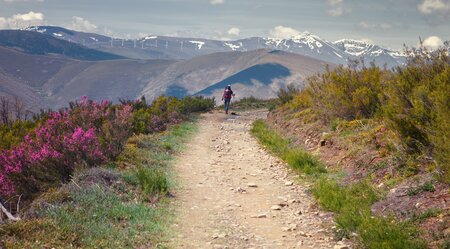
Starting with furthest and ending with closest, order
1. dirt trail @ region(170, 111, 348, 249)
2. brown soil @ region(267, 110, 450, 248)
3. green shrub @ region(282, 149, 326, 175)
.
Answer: green shrub @ region(282, 149, 326, 175), dirt trail @ region(170, 111, 348, 249), brown soil @ region(267, 110, 450, 248)

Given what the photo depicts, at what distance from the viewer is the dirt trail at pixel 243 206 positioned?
7.41 metres

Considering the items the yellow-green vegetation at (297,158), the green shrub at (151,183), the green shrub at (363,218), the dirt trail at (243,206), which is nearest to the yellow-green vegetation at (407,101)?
the green shrub at (363,218)

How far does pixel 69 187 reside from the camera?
8891mm

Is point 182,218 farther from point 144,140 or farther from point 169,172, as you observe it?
point 144,140

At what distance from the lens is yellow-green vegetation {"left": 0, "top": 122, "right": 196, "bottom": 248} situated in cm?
600

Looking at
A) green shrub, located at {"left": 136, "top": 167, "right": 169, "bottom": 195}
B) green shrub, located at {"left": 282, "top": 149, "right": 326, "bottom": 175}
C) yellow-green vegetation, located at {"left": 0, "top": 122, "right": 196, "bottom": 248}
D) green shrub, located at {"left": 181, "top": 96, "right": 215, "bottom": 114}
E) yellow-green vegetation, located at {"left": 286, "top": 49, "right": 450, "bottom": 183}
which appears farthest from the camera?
green shrub, located at {"left": 181, "top": 96, "right": 215, "bottom": 114}

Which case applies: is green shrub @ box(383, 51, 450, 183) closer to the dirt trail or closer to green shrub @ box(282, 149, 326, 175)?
the dirt trail

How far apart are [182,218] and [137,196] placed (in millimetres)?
1468

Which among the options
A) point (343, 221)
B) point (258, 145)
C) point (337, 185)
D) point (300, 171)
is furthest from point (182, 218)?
point (258, 145)

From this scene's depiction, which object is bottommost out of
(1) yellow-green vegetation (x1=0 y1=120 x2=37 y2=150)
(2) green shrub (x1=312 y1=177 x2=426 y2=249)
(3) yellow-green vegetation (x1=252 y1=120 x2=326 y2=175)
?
(1) yellow-green vegetation (x1=0 y1=120 x2=37 y2=150)

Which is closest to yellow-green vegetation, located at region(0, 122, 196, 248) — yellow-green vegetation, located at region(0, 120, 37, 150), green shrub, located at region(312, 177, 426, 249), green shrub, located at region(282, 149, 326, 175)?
green shrub, located at region(312, 177, 426, 249)

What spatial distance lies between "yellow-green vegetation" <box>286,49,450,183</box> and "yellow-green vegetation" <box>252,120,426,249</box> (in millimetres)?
1415

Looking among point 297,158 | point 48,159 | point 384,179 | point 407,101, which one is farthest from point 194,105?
point 384,179

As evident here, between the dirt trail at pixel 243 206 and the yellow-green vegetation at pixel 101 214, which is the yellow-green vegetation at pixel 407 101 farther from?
the yellow-green vegetation at pixel 101 214
